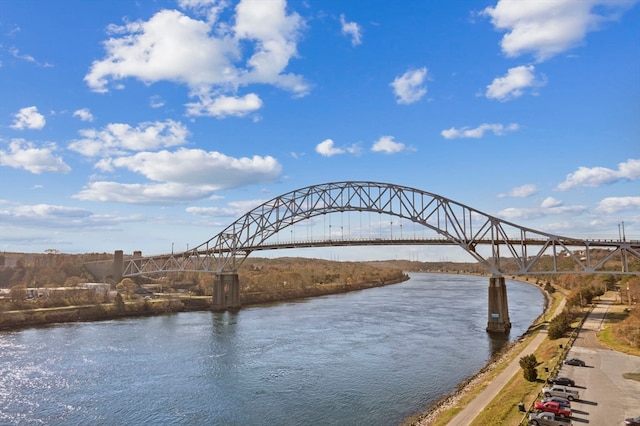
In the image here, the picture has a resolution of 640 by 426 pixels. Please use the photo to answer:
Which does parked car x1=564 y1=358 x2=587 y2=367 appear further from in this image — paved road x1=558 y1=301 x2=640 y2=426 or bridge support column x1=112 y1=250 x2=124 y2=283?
bridge support column x1=112 y1=250 x2=124 y2=283

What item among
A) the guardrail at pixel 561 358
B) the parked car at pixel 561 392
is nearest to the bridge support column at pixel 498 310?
the guardrail at pixel 561 358

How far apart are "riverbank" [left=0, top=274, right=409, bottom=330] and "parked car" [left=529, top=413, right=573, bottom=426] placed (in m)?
60.9

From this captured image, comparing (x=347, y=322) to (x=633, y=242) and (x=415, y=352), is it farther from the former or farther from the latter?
(x=633, y=242)

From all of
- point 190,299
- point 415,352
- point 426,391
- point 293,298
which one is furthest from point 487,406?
point 293,298

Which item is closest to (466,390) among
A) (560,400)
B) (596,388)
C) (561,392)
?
(561,392)

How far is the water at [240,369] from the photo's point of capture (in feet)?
86.3

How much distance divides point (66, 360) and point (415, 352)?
30.7 meters

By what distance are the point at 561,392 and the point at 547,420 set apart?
14.2 feet

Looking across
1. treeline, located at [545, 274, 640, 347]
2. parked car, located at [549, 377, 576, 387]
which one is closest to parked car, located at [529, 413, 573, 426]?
parked car, located at [549, 377, 576, 387]

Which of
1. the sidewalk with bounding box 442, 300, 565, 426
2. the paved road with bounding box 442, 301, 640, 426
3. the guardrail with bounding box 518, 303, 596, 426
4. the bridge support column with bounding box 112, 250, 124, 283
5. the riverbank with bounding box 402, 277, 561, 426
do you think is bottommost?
the riverbank with bounding box 402, 277, 561, 426

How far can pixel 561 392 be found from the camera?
73.3 ft

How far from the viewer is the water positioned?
2630 centimetres

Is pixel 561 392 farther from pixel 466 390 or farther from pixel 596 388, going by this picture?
pixel 466 390

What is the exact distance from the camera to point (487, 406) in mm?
22641
